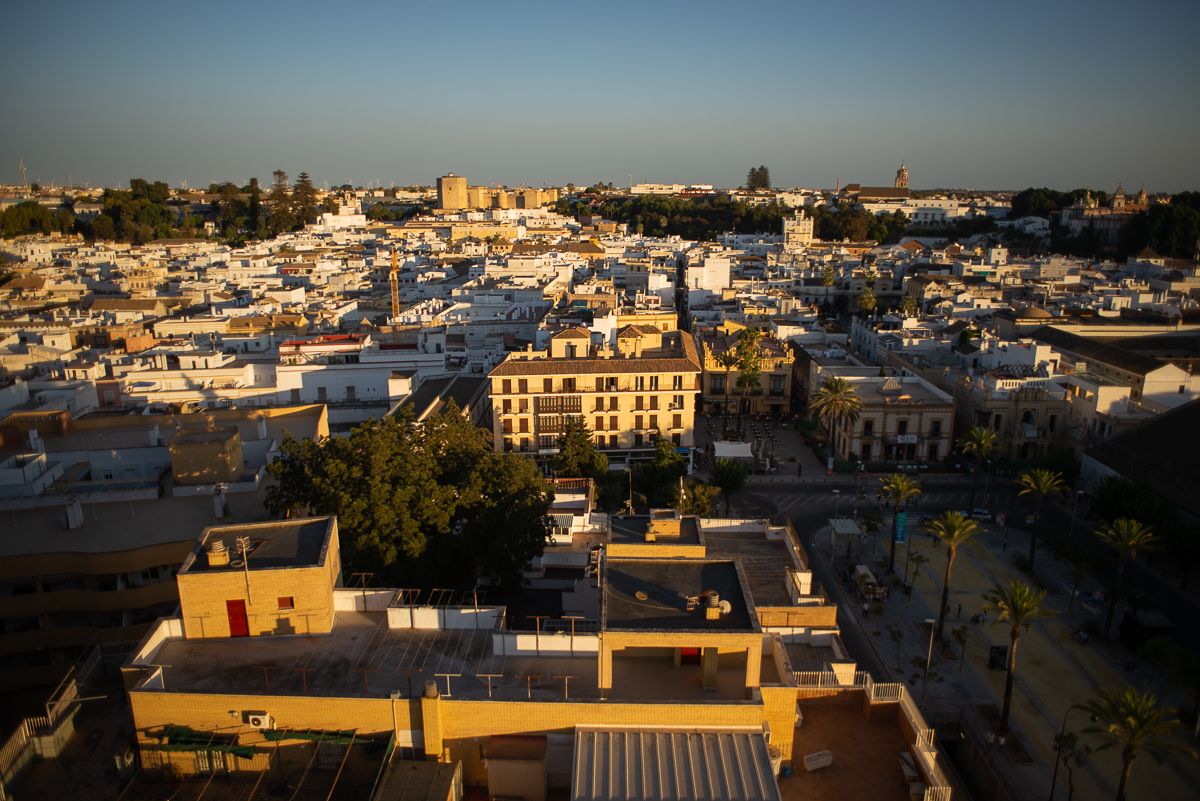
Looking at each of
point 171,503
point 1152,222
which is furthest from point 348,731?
point 1152,222

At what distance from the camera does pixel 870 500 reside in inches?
1652

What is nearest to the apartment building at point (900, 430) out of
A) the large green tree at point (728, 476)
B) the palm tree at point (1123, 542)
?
the large green tree at point (728, 476)

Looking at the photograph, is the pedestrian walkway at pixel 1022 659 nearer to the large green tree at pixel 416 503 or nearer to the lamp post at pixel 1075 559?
the lamp post at pixel 1075 559

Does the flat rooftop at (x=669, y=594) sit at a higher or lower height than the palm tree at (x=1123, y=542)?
higher

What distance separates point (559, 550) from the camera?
2719cm

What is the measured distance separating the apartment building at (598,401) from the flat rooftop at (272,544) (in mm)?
25091

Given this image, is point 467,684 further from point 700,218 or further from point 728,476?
point 700,218

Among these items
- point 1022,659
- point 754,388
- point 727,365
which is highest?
point 727,365

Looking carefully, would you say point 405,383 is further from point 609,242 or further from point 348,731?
point 609,242

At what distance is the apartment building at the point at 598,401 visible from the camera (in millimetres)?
43375

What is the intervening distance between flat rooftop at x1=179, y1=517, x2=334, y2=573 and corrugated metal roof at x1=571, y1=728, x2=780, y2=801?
23.4ft

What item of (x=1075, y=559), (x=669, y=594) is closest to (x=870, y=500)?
(x=1075, y=559)

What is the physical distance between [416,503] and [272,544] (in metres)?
6.46

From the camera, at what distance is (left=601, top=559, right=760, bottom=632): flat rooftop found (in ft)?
47.6
